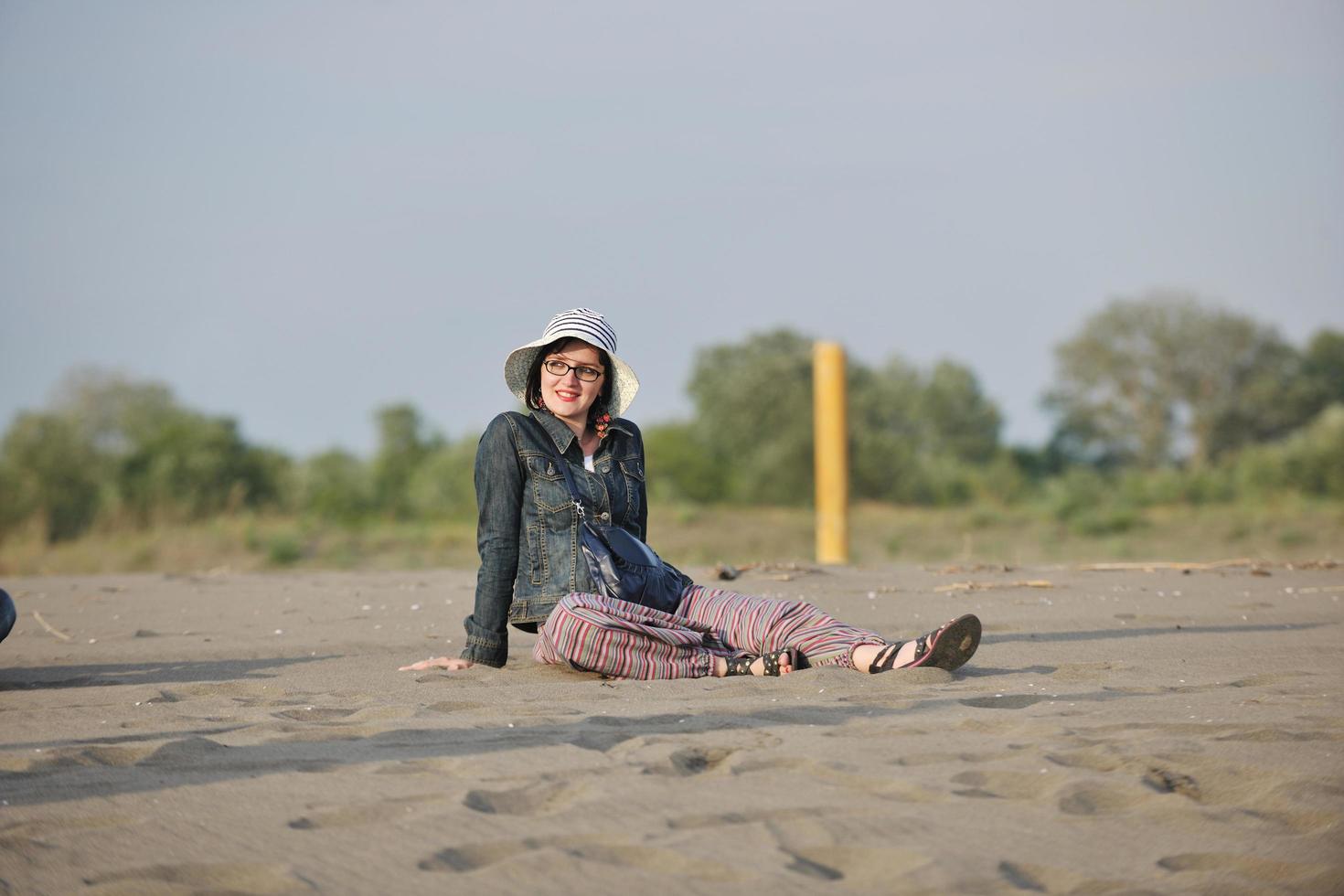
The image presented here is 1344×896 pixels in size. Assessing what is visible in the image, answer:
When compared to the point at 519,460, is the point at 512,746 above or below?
below

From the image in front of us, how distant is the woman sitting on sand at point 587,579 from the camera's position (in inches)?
191

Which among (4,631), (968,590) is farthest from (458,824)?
(968,590)

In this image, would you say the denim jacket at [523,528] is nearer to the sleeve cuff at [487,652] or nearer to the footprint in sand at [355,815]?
the sleeve cuff at [487,652]

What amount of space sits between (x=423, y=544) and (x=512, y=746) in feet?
47.4

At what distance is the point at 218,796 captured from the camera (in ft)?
10.0

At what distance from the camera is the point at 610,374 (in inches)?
210

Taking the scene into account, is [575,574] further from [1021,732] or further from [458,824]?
[458,824]

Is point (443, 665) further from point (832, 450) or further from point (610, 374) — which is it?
point (832, 450)

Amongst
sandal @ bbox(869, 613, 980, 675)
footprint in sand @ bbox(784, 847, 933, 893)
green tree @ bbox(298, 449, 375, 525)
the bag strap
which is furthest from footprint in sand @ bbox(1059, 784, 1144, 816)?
green tree @ bbox(298, 449, 375, 525)

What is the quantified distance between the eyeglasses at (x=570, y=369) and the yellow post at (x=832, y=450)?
8.65 m

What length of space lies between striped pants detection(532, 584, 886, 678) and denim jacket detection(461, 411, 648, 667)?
0.13m

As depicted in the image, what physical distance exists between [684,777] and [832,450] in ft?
36.0

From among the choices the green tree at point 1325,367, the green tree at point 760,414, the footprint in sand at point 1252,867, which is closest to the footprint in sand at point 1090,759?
the footprint in sand at point 1252,867

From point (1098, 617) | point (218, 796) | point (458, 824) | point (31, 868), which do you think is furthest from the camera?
point (1098, 617)
